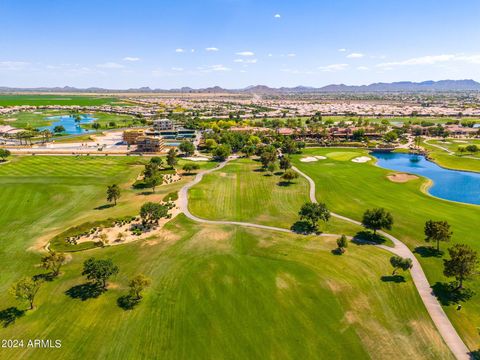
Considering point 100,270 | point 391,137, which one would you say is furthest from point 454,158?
point 100,270

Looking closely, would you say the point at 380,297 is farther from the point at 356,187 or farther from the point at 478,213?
the point at 356,187

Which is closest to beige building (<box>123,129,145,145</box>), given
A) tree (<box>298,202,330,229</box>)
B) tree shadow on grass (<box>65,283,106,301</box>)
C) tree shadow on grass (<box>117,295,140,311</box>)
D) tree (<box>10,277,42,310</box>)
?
tree (<box>298,202,330,229</box>)

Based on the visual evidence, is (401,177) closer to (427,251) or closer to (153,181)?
(427,251)

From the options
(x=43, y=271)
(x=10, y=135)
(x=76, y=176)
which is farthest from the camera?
(x=10, y=135)

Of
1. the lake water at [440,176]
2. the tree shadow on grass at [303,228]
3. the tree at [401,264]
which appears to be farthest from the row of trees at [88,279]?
the lake water at [440,176]

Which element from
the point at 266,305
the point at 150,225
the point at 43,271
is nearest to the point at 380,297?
the point at 266,305
